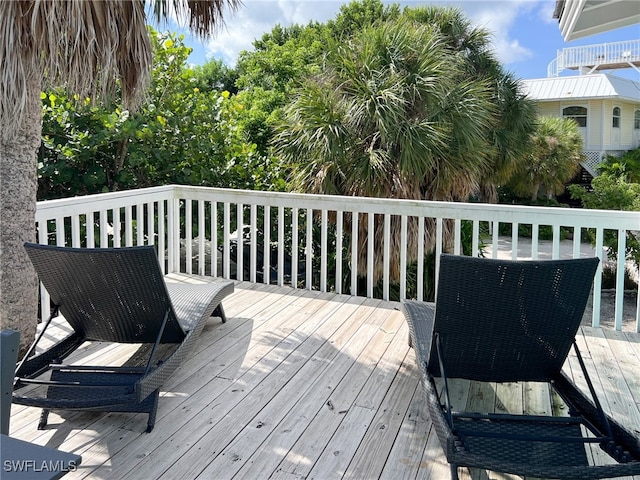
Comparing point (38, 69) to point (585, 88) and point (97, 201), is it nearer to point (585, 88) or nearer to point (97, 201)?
point (97, 201)

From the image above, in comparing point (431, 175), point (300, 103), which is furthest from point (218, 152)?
point (431, 175)

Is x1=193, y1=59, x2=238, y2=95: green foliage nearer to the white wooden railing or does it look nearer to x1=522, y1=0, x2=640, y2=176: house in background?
x1=522, y1=0, x2=640, y2=176: house in background

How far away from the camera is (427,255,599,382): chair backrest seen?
7.32 ft

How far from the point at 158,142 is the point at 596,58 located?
78.6ft

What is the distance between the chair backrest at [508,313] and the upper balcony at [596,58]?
24523 millimetres

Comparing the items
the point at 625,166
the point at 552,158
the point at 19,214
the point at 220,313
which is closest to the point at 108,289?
the point at 19,214

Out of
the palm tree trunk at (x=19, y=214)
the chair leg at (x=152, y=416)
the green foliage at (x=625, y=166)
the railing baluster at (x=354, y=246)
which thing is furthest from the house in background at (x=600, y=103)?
the chair leg at (x=152, y=416)

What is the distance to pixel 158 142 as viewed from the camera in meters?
6.96

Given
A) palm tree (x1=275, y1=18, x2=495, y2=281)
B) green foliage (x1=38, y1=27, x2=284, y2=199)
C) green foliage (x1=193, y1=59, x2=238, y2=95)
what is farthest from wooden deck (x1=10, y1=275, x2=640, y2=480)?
green foliage (x1=193, y1=59, x2=238, y2=95)

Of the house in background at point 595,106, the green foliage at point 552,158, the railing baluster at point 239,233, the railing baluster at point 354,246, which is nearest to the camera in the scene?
the railing baluster at point 354,246

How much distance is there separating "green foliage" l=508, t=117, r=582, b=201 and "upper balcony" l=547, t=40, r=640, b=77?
22.3 ft

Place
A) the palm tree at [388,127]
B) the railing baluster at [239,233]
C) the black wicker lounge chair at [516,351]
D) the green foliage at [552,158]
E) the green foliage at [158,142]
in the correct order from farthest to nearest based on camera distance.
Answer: the green foliage at [552,158] < the palm tree at [388,127] < the green foliage at [158,142] < the railing baluster at [239,233] < the black wicker lounge chair at [516,351]

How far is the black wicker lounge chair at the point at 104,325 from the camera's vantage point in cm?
253

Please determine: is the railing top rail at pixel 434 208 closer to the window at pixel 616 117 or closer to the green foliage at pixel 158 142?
the green foliage at pixel 158 142
